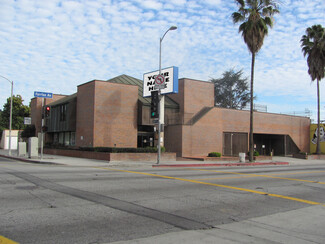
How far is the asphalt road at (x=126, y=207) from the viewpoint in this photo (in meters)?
5.64

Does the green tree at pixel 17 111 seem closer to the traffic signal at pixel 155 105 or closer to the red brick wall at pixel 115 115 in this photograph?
the red brick wall at pixel 115 115

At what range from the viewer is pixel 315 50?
39.5m

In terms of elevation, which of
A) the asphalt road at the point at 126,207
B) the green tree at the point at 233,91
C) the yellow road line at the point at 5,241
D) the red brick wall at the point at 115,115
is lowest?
the asphalt road at the point at 126,207

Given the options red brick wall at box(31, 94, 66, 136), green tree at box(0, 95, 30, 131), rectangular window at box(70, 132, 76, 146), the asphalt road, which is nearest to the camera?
the asphalt road

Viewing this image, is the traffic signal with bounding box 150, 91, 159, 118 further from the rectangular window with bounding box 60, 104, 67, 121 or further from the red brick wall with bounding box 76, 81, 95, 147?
the rectangular window with bounding box 60, 104, 67, 121

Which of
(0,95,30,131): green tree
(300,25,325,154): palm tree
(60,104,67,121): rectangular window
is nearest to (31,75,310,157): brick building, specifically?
(60,104,67,121): rectangular window

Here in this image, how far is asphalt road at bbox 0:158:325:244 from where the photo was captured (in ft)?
18.5

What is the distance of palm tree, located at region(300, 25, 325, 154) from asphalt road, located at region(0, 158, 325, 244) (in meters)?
33.1

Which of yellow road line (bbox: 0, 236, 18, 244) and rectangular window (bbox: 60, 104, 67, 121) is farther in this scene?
rectangular window (bbox: 60, 104, 67, 121)

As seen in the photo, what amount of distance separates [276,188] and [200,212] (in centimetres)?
559

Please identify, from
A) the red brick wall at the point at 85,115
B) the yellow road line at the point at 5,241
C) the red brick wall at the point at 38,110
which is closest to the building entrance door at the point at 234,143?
the red brick wall at the point at 85,115

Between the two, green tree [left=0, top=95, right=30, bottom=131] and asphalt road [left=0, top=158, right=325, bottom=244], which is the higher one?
green tree [left=0, top=95, right=30, bottom=131]

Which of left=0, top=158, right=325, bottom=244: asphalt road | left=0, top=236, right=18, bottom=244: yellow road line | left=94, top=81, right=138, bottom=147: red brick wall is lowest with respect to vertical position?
left=0, top=158, right=325, bottom=244: asphalt road

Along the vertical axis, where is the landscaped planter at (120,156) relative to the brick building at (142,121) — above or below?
below
